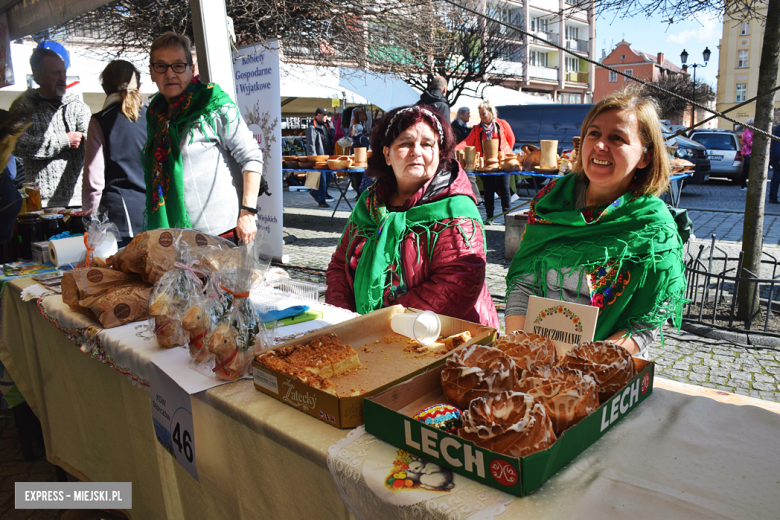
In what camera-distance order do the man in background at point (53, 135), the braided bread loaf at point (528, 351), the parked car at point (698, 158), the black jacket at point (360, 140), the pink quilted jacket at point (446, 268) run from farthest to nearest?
1. the parked car at point (698, 158)
2. the black jacket at point (360, 140)
3. the man in background at point (53, 135)
4. the pink quilted jacket at point (446, 268)
5. the braided bread loaf at point (528, 351)

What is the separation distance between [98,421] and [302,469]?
4.39 feet

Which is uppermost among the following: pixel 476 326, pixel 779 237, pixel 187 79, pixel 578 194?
pixel 187 79

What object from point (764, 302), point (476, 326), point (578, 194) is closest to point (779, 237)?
point (764, 302)

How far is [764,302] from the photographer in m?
Answer: 4.50

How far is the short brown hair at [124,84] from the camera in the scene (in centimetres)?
331

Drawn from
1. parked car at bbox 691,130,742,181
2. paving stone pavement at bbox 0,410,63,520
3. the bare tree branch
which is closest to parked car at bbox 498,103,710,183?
parked car at bbox 691,130,742,181

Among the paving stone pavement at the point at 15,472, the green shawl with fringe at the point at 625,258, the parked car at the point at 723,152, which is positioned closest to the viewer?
the green shawl with fringe at the point at 625,258

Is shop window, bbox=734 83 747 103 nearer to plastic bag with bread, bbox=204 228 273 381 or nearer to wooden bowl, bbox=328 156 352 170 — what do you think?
wooden bowl, bbox=328 156 352 170

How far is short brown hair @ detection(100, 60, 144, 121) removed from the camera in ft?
10.9

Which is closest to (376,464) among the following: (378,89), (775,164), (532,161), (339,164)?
(532,161)

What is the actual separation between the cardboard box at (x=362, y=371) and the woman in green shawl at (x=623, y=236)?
1.84 ft

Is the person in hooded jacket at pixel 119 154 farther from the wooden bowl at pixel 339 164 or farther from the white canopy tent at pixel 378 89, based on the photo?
the white canopy tent at pixel 378 89

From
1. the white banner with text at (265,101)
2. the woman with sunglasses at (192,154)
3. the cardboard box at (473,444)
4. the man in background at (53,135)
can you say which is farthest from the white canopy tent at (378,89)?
the cardboard box at (473,444)

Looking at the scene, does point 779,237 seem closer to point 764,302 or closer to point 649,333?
point 764,302
